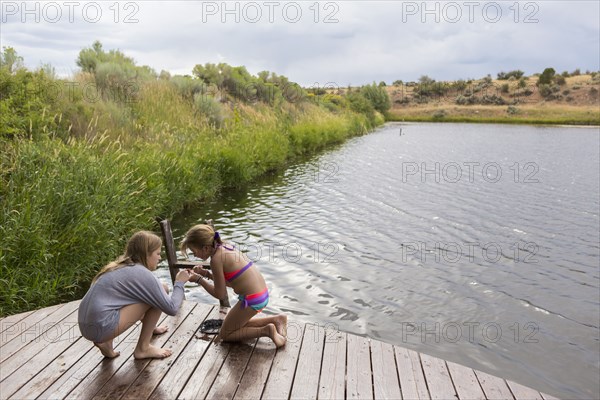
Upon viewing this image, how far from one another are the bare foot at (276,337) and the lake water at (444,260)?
7.29 ft

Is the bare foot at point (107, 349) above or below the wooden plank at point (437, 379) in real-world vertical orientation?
above

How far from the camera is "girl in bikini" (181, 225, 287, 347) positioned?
417 cm

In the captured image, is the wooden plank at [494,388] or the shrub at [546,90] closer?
the wooden plank at [494,388]

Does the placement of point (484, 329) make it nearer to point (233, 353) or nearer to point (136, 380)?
point (233, 353)

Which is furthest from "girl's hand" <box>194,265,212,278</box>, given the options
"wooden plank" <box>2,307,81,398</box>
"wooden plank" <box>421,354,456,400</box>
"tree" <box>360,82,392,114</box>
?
"tree" <box>360,82,392,114</box>

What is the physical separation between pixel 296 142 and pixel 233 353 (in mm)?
19160

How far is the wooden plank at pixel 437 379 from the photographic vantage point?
3.76 metres

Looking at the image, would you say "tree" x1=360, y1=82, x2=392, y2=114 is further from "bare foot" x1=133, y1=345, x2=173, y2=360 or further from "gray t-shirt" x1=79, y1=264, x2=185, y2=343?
"gray t-shirt" x1=79, y1=264, x2=185, y2=343

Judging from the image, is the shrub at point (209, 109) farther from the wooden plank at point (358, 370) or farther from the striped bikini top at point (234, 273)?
the wooden plank at point (358, 370)

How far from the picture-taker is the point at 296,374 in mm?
3984

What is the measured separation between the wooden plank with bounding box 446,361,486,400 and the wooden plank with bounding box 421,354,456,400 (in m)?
0.04

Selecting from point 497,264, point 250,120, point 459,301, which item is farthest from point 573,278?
point 250,120

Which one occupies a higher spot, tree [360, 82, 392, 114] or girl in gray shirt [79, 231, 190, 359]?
tree [360, 82, 392, 114]

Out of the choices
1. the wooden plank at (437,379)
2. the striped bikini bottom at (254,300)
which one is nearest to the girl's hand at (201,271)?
the striped bikini bottom at (254,300)
